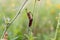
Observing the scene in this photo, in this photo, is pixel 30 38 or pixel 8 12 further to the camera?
pixel 8 12

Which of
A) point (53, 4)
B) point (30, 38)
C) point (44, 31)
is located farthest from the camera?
point (53, 4)

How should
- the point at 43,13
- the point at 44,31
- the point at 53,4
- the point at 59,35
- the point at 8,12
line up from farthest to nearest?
the point at 53,4
the point at 43,13
the point at 8,12
the point at 44,31
the point at 59,35

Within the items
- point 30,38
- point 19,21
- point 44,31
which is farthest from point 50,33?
point 30,38

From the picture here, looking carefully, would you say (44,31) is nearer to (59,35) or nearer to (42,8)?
(59,35)

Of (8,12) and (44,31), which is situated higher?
(8,12)

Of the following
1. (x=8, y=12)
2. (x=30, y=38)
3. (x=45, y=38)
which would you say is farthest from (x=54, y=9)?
(x=30, y=38)

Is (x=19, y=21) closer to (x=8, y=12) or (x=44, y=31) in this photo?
(x=44, y=31)
